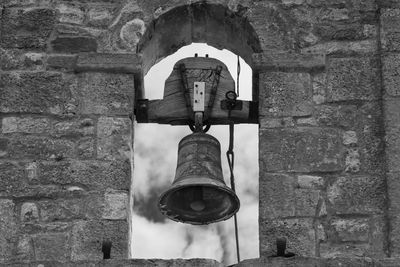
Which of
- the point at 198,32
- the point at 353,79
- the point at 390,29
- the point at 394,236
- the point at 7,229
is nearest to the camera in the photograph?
the point at 394,236

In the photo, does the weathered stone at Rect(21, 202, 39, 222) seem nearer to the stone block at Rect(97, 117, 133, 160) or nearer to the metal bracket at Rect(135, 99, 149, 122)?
the stone block at Rect(97, 117, 133, 160)

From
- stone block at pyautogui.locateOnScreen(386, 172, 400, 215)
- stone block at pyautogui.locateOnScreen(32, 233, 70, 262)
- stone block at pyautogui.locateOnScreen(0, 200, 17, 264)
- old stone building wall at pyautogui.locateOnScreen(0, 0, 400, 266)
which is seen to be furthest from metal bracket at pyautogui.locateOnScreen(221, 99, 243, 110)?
stone block at pyautogui.locateOnScreen(0, 200, 17, 264)

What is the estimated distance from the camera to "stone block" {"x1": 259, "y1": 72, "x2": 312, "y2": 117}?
8.46 m

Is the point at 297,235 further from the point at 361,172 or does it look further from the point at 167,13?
the point at 167,13

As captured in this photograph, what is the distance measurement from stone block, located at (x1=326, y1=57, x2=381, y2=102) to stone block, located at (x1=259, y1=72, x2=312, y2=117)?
14 centimetres

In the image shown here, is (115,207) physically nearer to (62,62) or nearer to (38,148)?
(38,148)

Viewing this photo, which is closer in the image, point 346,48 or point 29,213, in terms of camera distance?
point 29,213

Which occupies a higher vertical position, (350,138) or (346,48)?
(346,48)

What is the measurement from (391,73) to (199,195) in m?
1.31

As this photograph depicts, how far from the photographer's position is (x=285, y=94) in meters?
8.52

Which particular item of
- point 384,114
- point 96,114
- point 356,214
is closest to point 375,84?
point 384,114

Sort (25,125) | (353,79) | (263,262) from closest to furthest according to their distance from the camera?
(263,262) < (25,125) < (353,79)

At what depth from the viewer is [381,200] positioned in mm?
8188

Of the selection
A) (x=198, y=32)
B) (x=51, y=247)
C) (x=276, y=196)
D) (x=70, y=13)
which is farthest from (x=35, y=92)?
(x=276, y=196)
